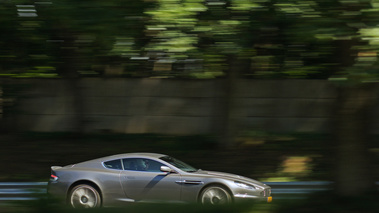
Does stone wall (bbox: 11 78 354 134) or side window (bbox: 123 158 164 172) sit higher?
side window (bbox: 123 158 164 172)

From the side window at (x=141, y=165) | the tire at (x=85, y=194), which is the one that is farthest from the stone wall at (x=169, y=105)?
the tire at (x=85, y=194)

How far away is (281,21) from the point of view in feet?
21.9

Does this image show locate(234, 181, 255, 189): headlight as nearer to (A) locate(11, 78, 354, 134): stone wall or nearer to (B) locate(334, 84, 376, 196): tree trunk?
(B) locate(334, 84, 376, 196): tree trunk

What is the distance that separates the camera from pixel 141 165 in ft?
30.7

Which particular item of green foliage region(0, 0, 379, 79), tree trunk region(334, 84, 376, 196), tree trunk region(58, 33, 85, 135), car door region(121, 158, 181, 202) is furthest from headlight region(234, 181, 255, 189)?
tree trunk region(58, 33, 85, 135)

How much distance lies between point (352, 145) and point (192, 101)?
9.06 m

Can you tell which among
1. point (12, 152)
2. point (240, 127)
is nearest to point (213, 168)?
point (240, 127)

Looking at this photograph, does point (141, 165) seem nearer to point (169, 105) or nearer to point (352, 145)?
point (352, 145)

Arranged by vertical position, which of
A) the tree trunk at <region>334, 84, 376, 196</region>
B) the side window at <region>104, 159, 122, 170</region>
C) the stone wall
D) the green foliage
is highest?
the green foliage

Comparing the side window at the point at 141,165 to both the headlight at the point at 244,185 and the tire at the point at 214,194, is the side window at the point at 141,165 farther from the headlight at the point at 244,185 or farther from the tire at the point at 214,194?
the headlight at the point at 244,185

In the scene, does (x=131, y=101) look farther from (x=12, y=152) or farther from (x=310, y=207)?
(x=310, y=207)

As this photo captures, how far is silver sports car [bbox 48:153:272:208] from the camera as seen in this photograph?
8859 mm

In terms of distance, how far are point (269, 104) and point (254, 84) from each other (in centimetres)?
83

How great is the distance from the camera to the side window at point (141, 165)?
930 cm
